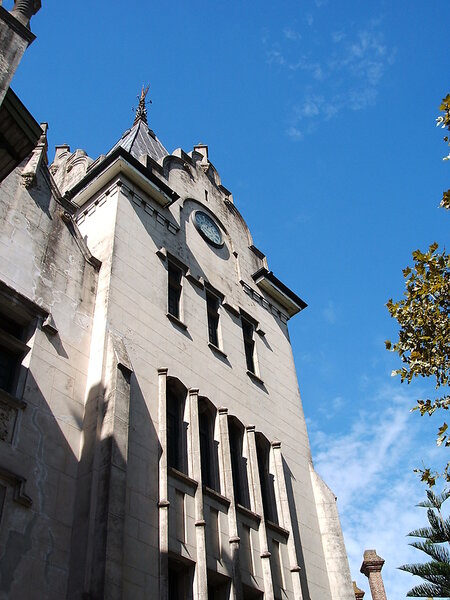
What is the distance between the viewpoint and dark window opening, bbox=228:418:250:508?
57.5ft

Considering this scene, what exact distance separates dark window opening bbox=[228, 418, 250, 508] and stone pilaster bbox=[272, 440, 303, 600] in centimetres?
123

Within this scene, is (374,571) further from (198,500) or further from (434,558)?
(198,500)

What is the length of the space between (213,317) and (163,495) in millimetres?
8305

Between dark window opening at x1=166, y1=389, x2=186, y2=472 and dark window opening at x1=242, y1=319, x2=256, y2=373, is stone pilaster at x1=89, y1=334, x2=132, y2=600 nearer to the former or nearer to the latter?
dark window opening at x1=166, y1=389, x2=186, y2=472

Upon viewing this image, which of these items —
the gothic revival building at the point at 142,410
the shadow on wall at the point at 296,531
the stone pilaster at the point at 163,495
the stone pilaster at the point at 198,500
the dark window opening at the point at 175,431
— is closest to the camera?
the gothic revival building at the point at 142,410

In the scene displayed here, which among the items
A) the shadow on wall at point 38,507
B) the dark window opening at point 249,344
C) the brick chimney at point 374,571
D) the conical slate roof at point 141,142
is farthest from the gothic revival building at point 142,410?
the brick chimney at point 374,571

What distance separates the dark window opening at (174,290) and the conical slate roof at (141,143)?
306 inches

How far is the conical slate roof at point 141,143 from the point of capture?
→ 27.6 metres

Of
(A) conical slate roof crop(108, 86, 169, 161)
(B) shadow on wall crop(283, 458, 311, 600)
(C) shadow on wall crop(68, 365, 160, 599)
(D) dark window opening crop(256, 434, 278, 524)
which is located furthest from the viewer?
(A) conical slate roof crop(108, 86, 169, 161)

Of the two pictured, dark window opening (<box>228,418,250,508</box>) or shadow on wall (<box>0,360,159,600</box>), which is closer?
shadow on wall (<box>0,360,159,600</box>)

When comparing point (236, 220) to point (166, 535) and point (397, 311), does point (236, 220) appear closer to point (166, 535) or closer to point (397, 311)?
point (397, 311)

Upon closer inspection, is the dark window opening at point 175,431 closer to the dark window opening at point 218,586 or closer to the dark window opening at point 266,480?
the dark window opening at point 218,586

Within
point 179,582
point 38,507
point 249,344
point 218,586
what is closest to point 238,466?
point 218,586

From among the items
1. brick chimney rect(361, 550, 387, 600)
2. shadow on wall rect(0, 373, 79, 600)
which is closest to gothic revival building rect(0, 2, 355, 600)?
shadow on wall rect(0, 373, 79, 600)
